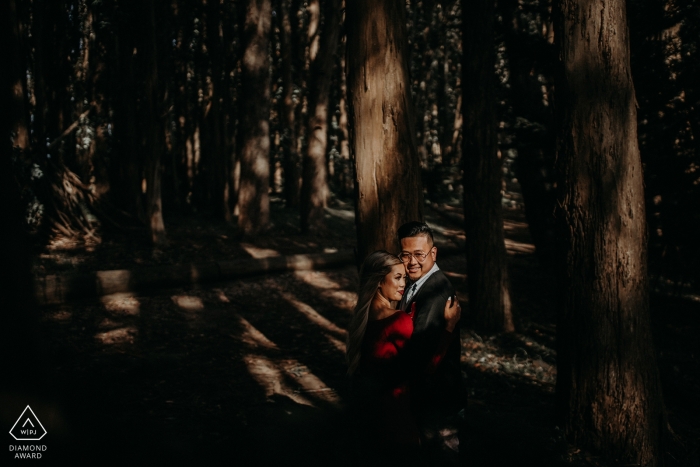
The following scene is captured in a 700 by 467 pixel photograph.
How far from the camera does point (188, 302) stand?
10.6 m

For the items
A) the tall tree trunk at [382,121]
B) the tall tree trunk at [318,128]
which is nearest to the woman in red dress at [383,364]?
the tall tree trunk at [382,121]

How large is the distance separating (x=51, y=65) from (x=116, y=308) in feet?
37.6

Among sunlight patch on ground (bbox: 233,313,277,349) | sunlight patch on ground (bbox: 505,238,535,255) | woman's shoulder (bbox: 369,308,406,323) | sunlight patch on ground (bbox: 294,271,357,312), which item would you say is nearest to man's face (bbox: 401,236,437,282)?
woman's shoulder (bbox: 369,308,406,323)

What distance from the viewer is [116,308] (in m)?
9.80

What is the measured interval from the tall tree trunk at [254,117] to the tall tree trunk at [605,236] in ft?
38.6

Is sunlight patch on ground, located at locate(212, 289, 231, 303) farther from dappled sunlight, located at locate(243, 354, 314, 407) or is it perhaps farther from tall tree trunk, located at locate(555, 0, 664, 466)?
tall tree trunk, located at locate(555, 0, 664, 466)

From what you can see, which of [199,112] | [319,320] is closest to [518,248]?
[319,320]

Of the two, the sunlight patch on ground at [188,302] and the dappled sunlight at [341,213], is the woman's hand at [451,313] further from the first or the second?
the dappled sunlight at [341,213]

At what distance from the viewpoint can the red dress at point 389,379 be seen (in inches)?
132

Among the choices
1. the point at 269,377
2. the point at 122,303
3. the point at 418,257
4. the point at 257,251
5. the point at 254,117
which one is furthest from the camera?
the point at 254,117

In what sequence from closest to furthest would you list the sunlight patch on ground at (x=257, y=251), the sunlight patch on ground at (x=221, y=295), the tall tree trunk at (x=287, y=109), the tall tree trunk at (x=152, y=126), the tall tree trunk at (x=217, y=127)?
the sunlight patch on ground at (x=221, y=295), the tall tree trunk at (x=152, y=126), the sunlight patch on ground at (x=257, y=251), the tall tree trunk at (x=217, y=127), the tall tree trunk at (x=287, y=109)

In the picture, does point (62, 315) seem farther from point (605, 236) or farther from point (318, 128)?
point (318, 128)

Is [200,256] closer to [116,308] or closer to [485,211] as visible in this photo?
[116,308]

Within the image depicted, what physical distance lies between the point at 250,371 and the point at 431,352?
4.40 m
